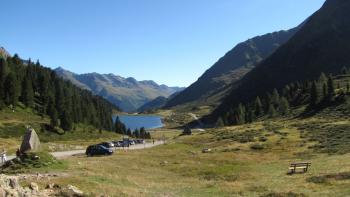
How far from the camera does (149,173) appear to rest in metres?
50.6

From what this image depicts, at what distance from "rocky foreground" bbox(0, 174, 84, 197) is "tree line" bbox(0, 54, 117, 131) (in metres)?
104

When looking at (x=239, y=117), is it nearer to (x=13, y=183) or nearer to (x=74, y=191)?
(x=74, y=191)

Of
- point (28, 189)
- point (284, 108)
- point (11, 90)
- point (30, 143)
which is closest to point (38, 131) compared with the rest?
point (11, 90)

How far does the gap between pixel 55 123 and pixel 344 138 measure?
282 feet

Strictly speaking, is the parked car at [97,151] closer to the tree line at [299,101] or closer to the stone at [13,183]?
the stone at [13,183]

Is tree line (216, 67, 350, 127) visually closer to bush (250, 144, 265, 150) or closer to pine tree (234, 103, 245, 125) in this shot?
pine tree (234, 103, 245, 125)

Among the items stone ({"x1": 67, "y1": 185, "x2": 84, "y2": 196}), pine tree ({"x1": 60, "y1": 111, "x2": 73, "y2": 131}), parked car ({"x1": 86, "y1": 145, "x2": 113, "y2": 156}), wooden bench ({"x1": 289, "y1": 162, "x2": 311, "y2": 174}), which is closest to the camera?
stone ({"x1": 67, "y1": 185, "x2": 84, "y2": 196})

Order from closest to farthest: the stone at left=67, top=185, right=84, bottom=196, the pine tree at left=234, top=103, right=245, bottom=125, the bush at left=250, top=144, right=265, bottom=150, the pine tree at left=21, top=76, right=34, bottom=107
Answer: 1. the stone at left=67, top=185, right=84, bottom=196
2. the bush at left=250, top=144, right=265, bottom=150
3. the pine tree at left=21, top=76, right=34, bottom=107
4. the pine tree at left=234, top=103, right=245, bottom=125

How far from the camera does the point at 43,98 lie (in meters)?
163

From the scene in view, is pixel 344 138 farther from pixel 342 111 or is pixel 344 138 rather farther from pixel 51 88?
pixel 51 88

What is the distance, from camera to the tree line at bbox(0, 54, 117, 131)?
452ft

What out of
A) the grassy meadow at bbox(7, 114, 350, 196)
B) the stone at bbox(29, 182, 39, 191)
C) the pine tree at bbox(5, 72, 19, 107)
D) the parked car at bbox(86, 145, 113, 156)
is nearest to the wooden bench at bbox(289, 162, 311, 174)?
the grassy meadow at bbox(7, 114, 350, 196)

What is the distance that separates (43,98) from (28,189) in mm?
141892

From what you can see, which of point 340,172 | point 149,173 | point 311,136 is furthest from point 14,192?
point 311,136
